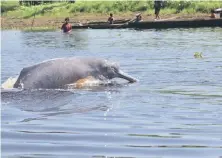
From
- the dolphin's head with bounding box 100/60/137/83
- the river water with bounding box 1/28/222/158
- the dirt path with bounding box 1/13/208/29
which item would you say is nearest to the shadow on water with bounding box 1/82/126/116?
Result: the river water with bounding box 1/28/222/158

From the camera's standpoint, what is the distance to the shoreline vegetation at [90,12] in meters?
52.3

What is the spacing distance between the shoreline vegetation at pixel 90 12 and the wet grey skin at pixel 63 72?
36.5m

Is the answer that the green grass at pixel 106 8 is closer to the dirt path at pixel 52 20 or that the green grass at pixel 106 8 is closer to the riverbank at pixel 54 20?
the riverbank at pixel 54 20

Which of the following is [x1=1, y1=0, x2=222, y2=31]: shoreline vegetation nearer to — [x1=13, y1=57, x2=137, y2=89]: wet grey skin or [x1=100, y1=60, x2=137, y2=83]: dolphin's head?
[x1=100, y1=60, x2=137, y2=83]: dolphin's head

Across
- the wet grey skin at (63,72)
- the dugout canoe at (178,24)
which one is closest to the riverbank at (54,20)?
the dugout canoe at (178,24)

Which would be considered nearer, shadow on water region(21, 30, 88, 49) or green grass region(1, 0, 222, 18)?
shadow on water region(21, 30, 88, 49)

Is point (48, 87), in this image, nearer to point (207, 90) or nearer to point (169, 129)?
point (207, 90)

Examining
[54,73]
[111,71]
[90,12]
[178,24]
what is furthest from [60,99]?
[90,12]

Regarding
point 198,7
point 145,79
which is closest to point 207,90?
point 145,79

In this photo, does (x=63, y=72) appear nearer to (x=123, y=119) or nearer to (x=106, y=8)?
(x=123, y=119)

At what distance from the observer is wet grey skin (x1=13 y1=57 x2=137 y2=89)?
1231 cm

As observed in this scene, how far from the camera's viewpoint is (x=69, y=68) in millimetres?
12625

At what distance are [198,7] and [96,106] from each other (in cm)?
4434

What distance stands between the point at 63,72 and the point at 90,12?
47387 millimetres
